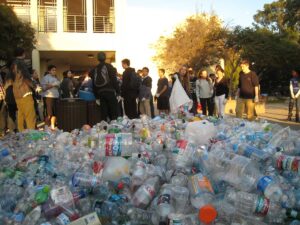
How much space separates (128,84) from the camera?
394 inches

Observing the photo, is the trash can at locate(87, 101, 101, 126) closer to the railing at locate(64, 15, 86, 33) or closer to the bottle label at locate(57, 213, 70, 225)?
the bottle label at locate(57, 213, 70, 225)

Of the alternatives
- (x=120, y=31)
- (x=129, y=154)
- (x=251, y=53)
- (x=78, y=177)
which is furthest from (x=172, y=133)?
(x=251, y=53)

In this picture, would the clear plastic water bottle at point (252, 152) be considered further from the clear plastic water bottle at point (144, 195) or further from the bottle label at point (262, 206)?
the clear plastic water bottle at point (144, 195)

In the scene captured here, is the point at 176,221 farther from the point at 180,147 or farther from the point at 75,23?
the point at 75,23

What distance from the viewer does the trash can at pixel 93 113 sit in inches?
352

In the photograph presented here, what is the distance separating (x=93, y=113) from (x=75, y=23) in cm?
1469

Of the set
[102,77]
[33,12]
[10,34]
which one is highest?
[33,12]

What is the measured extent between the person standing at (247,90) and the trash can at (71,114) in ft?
12.0

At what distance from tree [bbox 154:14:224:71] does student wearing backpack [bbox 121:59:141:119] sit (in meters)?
15.5

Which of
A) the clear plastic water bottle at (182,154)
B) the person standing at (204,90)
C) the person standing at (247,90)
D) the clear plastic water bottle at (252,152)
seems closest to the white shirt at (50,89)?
the person standing at (204,90)

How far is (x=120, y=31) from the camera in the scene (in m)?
22.5

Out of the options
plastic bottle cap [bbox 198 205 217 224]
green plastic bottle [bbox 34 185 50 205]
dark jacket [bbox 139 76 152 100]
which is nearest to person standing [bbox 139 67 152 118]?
dark jacket [bbox 139 76 152 100]

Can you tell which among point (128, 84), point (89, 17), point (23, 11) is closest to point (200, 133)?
point (128, 84)

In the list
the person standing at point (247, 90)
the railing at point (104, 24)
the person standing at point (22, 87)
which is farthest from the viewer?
the railing at point (104, 24)
